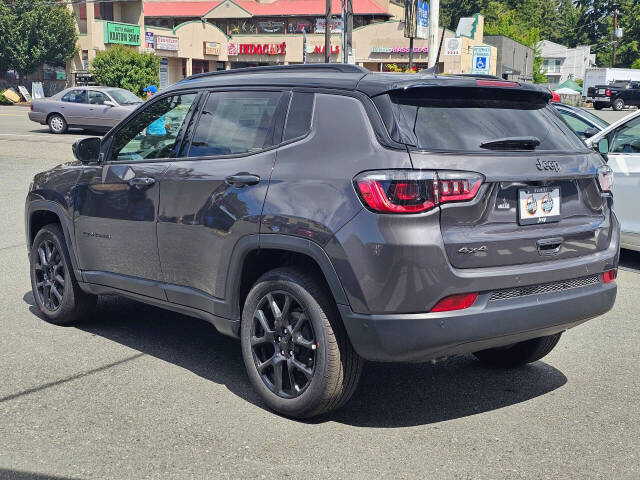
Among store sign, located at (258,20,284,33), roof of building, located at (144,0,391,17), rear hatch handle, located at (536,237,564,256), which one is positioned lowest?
rear hatch handle, located at (536,237,564,256)

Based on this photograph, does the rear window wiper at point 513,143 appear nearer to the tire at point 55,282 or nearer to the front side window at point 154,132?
the front side window at point 154,132

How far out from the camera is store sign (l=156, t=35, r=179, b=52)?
59.1 metres

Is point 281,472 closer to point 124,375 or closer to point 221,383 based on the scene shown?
point 221,383

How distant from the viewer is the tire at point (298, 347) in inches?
164

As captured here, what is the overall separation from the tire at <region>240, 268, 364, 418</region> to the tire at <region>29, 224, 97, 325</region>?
6.50 ft

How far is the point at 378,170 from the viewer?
155 inches

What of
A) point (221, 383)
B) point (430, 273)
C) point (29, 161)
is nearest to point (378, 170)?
point (430, 273)

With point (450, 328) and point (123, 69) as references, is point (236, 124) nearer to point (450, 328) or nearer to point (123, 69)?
point (450, 328)

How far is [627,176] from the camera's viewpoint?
28.6 feet

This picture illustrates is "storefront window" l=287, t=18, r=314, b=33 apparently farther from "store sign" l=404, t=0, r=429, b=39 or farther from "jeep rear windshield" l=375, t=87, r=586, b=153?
"jeep rear windshield" l=375, t=87, r=586, b=153

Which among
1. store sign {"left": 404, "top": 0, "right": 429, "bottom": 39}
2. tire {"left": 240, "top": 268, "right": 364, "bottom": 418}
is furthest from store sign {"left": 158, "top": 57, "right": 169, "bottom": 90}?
tire {"left": 240, "top": 268, "right": 364, "bottom": 418}

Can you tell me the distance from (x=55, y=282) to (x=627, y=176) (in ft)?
19.2

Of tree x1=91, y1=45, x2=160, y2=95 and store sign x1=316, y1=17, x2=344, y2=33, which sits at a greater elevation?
store sign x1=316, y1=17, x2=344, y2=33

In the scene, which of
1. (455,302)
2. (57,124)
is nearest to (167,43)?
(57,124)
